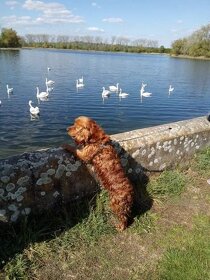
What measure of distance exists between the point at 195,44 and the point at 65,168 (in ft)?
317

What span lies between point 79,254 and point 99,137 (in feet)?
4.89

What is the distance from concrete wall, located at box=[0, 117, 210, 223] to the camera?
395cm

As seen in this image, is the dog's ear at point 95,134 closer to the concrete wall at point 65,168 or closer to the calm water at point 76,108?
the concrete wall at point 65,168

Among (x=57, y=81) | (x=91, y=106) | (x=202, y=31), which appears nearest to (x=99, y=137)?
(x=91, y=106)

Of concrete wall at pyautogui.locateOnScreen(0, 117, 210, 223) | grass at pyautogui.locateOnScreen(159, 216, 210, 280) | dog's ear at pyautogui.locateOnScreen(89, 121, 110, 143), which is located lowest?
grass at pyautogui.locateOnScreen(159, 216, 210, 280)

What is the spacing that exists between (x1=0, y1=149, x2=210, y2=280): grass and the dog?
26 centimetres

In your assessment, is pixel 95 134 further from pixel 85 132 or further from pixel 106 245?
pixel 106 245

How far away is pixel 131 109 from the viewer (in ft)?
67.3

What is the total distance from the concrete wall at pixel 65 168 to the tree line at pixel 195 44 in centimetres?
8891

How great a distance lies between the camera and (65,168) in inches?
173

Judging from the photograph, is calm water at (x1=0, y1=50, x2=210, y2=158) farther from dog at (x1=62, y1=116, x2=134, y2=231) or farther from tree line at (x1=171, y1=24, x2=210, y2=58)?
tree line at (x1=171, y1=24, x2=210, y2=58)

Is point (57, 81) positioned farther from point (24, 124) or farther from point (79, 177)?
point (79, 177)

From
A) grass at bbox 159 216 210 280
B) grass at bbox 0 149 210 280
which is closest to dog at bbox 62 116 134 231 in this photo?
grass at bbox 0 149 210 280

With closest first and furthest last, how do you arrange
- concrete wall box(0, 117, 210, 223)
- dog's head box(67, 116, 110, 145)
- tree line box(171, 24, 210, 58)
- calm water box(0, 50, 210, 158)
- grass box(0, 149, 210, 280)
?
grass box(0, 149, 210, 280) → concrete wall box(0, 117, 210, 223) → dog's head box(67, 116, 110, 145) → calm water box(0, 50, 210, 158) → tree line box(171, 24, 210, 58)
